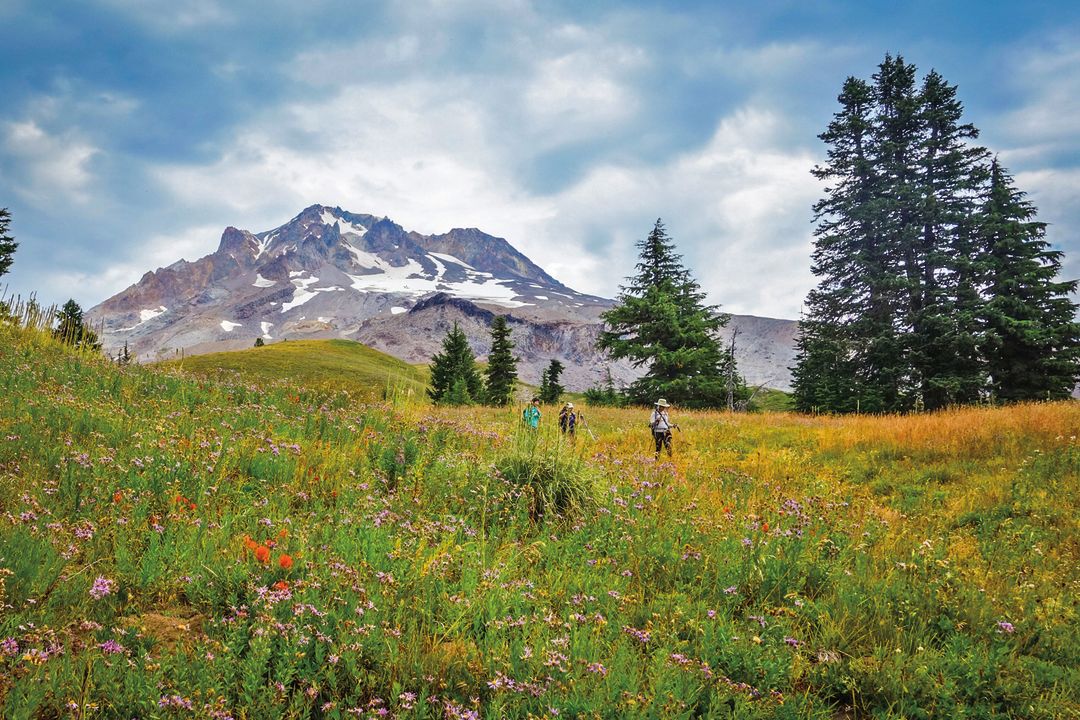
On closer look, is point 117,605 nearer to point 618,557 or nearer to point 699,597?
point 618,557

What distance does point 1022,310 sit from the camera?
26125 millimetres

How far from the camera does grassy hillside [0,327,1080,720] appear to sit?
8.54 feet

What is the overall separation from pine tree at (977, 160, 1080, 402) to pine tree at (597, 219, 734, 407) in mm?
13029

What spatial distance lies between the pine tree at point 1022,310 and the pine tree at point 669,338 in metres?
13.0

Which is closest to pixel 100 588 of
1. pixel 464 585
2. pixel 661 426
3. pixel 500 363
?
pixel 464 585

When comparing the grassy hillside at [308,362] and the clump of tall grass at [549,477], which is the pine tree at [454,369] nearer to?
the grassy hillside at [308,362]

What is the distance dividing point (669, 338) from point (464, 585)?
32.4 m

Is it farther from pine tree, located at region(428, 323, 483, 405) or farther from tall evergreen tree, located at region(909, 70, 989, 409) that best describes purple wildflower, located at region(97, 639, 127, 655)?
pine tree, located at region(428, 323, 483, 405)

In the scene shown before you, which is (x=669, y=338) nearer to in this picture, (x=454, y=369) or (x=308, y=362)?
(x=454, y=369)

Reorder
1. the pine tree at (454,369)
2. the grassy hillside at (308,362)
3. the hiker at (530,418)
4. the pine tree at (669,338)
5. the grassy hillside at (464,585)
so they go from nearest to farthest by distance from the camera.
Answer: the grassy hillside at (464,585), the hiker at (530,418), the pine tree at (669,338), the pine tree at (454,369), the grassy hillside at (308,362)

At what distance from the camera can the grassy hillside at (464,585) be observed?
260 centimetres

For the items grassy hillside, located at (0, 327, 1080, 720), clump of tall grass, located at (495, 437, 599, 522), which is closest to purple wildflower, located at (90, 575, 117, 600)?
grassy hillside, located at (0, 327, 1080, 720)

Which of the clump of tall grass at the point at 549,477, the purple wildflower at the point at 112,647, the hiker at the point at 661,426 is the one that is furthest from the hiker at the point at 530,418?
the purple wildflower at the point at 112,647

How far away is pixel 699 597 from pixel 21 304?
1681 centimetres
